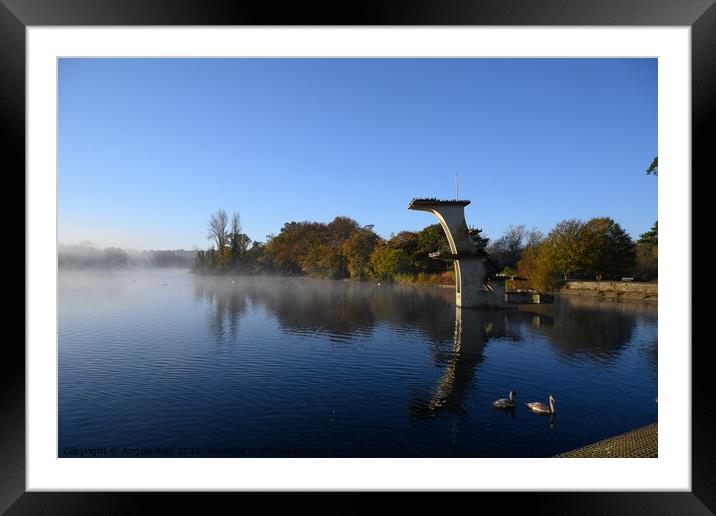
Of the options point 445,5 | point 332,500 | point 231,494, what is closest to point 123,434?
point 231,494

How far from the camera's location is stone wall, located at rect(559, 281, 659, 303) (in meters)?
31.1

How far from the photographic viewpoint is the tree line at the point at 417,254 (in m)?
35.9

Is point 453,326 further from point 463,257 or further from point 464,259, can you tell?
point 464,259

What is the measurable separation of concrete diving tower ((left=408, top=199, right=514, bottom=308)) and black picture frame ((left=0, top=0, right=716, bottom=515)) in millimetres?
17508

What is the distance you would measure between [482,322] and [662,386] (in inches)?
590

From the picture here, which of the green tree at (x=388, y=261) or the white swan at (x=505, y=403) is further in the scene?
the green tree at (x=388, y=261)

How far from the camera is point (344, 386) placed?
9219 mm

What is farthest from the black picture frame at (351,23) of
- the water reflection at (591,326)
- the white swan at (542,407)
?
the water reflection at (591,326)

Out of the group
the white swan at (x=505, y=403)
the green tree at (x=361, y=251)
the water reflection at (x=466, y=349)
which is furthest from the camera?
the green tree at (x=361, y=251)

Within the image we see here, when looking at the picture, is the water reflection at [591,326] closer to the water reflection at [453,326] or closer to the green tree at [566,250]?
the water reflection at [453,326]

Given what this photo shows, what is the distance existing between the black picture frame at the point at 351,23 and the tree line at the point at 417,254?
1908 cm

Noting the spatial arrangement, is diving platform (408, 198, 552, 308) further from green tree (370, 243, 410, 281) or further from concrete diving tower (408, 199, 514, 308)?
green tree (370, 243, 410, 281)

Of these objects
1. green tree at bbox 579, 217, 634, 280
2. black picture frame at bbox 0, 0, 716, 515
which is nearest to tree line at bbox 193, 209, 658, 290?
green tree at bbox 579, 217, 634, 280

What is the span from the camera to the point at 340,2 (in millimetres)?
3910
